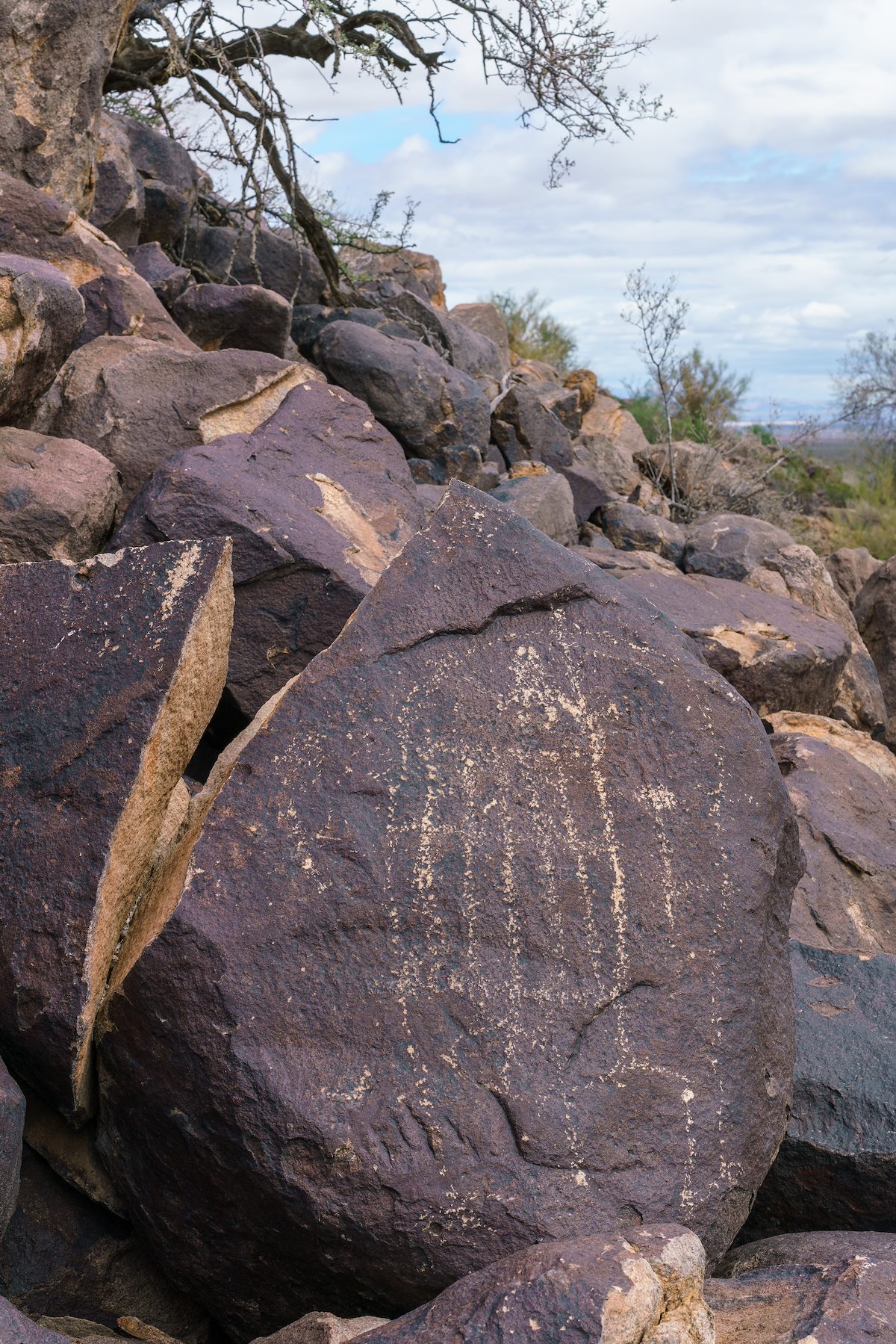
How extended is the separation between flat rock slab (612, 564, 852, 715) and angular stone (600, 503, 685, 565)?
181 cm

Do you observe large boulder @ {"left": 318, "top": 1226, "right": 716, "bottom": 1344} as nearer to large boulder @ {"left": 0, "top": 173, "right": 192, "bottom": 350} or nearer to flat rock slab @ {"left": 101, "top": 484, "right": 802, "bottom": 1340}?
flat rock slab @ {"left": 101, "top": 484, "right": 802, "bottom": 1340}

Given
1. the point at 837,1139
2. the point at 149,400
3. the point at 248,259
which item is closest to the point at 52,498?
the point at 149,400

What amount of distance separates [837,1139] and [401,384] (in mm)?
4247

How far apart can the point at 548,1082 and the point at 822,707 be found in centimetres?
355

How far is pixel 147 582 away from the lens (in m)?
2.42

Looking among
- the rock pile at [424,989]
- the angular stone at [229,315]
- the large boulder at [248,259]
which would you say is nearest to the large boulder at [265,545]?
the rock pile at [424,989]

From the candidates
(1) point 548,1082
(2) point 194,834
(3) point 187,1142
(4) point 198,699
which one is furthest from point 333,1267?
(4) point 198,699

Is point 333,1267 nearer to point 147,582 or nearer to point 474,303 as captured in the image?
point 147,582

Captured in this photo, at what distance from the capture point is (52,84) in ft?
16.2

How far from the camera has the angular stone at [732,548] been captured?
22.6ft

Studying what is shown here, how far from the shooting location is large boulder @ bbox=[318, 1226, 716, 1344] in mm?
1588

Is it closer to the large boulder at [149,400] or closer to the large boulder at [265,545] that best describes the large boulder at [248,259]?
the large boulder at [149,400]

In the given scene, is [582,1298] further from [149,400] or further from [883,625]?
[883,625]

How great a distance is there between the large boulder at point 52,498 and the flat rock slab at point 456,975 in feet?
4.09
